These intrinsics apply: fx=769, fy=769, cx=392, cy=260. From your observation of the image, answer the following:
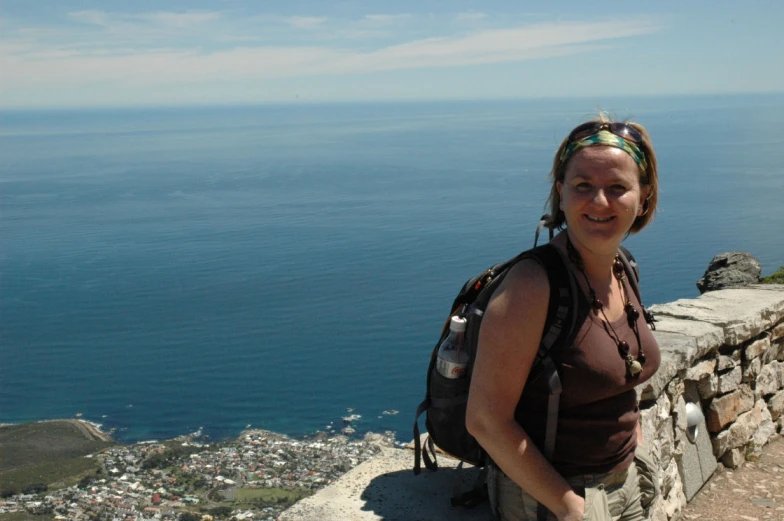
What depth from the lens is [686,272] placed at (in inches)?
1821

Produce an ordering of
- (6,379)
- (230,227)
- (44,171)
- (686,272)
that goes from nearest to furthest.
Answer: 1. (6,379)
2. (686,272)
3. (230,227)
4. (44,171)

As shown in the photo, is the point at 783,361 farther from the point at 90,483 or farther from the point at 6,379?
the point at 6,379

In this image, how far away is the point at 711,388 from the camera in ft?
16.2

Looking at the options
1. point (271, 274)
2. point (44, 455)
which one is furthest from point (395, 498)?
point (271, 274)

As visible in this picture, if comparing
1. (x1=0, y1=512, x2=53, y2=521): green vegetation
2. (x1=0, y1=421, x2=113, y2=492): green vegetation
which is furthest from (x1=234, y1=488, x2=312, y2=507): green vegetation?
(x1=0, y1=421, x2=113, y2=492): green vegetation

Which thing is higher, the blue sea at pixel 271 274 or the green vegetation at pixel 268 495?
the blue sea at pixel 271 274

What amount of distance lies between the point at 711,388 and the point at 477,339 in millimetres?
3205

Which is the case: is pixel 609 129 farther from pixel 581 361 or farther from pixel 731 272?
pixel 731 272

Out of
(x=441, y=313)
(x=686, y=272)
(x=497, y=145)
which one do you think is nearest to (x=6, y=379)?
(x=441, y=313)

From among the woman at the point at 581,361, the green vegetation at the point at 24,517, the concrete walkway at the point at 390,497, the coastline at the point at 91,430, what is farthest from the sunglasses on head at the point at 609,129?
the coastline at the point at 91,430

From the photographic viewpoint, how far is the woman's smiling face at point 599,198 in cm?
238

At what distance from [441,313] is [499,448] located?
3825cm

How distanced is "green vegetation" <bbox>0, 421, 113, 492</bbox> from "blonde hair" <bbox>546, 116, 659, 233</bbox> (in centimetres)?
3153

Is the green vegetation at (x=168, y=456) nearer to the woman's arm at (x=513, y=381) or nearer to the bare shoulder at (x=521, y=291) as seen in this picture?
the woman's arm at (x=513, y=381)
